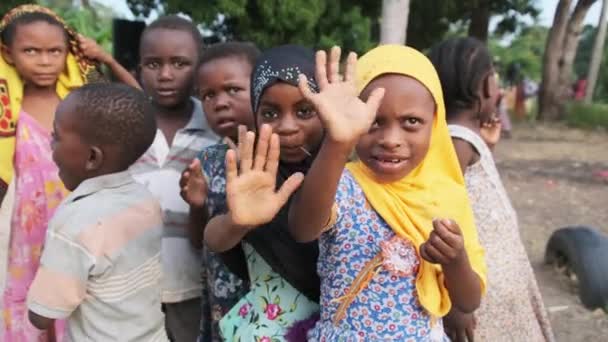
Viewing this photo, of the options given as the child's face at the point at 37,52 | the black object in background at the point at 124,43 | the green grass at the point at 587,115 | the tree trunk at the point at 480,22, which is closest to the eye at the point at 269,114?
the child's face at the point at 37,52

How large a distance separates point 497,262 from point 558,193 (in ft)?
20.8

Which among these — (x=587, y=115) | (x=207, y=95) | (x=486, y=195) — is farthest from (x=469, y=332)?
(x=587, y=115)

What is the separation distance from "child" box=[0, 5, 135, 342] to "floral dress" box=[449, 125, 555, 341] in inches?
59.8

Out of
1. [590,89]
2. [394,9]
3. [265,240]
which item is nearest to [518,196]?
[394,9]

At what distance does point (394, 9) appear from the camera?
6.84 m

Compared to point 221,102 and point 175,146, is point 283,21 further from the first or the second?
point 221,102

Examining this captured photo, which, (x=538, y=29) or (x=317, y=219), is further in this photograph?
(x=538, y=29)

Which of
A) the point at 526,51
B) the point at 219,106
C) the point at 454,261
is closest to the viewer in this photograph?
the point at 454,261

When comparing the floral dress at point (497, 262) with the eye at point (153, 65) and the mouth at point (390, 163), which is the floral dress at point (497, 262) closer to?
the mouth at point (390, 163)

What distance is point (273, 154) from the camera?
4.48 feet

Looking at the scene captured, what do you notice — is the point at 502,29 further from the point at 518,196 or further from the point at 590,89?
the point at 518,196

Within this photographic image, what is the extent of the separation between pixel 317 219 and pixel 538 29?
4244cm

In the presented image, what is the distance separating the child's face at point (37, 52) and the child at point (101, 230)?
61 centimetres

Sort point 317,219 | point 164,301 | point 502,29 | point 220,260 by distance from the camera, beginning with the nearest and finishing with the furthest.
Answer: point 317,219, point 220,260, point 164,301, point 502,29
